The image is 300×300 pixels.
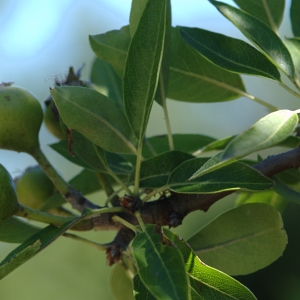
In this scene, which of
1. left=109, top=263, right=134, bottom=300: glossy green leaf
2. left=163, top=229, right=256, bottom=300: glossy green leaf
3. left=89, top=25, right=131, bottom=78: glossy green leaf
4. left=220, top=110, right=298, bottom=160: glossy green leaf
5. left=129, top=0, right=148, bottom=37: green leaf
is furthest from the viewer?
left=109, top=263, right=134, bottom=300: glossy green leaf

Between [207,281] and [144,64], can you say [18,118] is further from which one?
[207,281]

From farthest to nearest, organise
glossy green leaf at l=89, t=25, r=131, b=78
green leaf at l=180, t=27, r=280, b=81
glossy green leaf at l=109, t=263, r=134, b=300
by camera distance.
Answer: glossy green leaf at l=109, t=263, r=134, b=300, glossy green leaf at l=89, t=25, r=131, b=78, green leaf at l=180, t=27, r=280, b=81

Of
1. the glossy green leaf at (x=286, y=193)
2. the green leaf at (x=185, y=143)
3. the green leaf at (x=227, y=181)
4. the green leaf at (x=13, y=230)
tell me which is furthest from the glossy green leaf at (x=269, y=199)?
the green leaf at (x=13, y=230)

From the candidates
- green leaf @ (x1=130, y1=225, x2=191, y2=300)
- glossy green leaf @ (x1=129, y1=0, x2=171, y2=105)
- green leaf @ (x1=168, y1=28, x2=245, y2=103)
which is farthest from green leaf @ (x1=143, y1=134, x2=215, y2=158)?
green leaf @ (x1=130, y1=225, x2=191, y2=300)

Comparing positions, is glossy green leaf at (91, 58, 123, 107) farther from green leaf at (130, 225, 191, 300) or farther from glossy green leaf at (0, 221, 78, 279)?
green leaf at (130, 225, 191, 300)

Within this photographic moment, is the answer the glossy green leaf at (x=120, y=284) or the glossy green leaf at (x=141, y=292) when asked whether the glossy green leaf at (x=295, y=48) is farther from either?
the glossy green leaf at (x=120, y=284)
